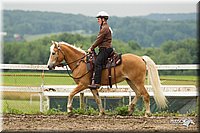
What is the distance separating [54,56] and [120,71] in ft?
5.10

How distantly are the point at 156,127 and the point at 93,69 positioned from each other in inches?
107

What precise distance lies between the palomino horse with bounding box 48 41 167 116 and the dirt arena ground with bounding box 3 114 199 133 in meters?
0.57

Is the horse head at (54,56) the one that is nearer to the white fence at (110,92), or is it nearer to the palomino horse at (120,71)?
the palomino horse at (120,71)

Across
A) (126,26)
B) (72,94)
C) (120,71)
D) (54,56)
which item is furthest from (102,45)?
(126,26)

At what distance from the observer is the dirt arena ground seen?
9211mm

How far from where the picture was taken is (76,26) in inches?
2963

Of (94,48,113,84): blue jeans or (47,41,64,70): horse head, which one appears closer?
(94,48,113,84): blue jeans

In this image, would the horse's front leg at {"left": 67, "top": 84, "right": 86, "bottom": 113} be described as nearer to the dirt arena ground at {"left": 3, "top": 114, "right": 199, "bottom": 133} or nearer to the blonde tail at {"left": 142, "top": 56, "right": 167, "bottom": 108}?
the dirt arena ground at {"left": 3, "top": 114, "right": 199, "bottom": 133}

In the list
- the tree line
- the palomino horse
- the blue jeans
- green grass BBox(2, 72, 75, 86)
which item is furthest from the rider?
the tree line

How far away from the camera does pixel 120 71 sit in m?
11.7

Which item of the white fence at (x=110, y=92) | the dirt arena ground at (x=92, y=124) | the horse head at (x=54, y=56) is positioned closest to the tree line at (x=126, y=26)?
the white fence at (x=110, y=92)

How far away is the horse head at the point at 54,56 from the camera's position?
11.8 metres

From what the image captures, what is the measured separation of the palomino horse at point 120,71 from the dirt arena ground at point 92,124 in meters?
0.57

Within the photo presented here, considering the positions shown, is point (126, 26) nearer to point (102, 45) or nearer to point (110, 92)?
point (110, 92)
